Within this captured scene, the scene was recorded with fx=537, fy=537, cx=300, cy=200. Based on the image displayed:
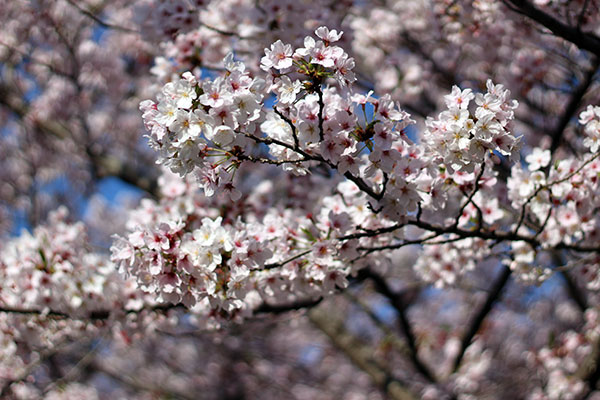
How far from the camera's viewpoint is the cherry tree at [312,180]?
223cm

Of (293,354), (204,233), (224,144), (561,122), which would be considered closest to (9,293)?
(204,233)

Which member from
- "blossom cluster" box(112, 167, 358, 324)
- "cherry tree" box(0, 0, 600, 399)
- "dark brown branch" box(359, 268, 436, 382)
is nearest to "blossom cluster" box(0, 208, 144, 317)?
"cherry tree" box(0, 0, 600, 399)

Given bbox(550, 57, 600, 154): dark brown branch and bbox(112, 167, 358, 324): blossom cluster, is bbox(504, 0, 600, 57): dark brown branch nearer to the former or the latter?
bbox(550, 57, 600, 154): dark brown branch

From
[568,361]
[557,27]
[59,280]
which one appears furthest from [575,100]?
[59,280]

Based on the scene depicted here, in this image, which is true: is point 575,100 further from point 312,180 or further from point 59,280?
point 59,280

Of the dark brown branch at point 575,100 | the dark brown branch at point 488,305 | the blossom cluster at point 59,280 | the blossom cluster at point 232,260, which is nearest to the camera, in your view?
the blossom cluster at point 232,260

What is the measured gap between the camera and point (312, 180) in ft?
14.3

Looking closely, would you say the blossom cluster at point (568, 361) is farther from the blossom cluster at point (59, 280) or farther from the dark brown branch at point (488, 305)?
the blossom cluster at point (59, 280)

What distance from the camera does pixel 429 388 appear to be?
18.7 ft

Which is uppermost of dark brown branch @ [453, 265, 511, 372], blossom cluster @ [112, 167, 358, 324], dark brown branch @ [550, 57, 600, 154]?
dark brown branch @ [550, 57, 600, 154]

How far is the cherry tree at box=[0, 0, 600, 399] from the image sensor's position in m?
2.23

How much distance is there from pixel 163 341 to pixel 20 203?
3.59 m

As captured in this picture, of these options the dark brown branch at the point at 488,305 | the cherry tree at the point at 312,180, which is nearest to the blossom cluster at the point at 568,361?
the cherry tree at the point at 312,180

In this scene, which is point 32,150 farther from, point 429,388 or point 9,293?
point 429,388
